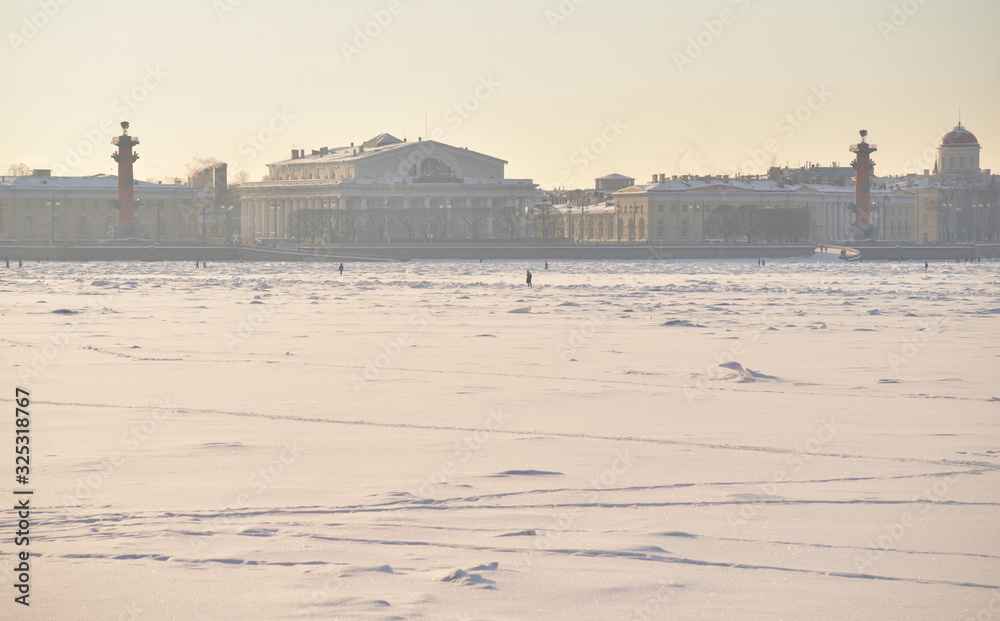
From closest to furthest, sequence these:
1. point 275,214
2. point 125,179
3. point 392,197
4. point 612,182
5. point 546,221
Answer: point 125,179
point 392,197
point 546,221
point 275,214
point 612,182

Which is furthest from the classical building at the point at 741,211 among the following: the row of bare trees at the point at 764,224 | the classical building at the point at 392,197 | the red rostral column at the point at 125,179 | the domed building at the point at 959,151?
the red rostral column at the point at 125,179

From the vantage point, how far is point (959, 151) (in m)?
136

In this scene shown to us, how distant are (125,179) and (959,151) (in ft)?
287

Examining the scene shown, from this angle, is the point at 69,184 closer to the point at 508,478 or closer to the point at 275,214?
the point at 275,214

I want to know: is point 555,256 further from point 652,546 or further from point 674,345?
point 652,546

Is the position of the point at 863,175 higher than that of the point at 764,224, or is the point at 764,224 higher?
the point at 863,175

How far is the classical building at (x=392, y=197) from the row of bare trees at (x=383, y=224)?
→ 7 centimetres

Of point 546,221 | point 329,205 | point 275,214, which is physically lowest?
point 546,221

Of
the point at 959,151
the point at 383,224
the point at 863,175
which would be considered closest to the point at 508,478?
the point at 383,224

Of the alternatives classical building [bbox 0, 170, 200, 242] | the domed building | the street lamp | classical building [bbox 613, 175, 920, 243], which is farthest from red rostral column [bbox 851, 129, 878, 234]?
classical building [bbox 0, 170, 200, 242]

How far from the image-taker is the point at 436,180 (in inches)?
3957

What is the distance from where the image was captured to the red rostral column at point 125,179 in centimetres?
8488

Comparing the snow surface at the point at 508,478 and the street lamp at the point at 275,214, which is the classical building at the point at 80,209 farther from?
the snow surface at the point at 508,478

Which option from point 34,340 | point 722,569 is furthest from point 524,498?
point 34,340
